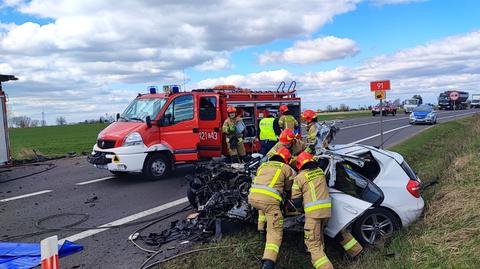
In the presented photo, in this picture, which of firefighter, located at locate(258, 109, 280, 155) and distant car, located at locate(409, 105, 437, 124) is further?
distant car, located at locate(409, 105, 437, 124)

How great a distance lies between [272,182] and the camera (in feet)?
16.9

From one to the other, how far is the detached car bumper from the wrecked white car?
4.10 metres

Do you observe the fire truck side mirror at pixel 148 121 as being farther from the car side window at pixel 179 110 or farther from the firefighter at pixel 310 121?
the firefighter at pixel 310 121

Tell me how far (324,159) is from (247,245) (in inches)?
65.1

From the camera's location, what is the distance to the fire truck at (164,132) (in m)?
10.3

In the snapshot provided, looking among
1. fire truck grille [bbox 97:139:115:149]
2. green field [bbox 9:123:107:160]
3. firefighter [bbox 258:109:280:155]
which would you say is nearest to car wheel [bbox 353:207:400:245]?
firefighter [bbox 258:109:280:155]

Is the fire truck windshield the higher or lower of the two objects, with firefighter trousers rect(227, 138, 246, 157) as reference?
higher

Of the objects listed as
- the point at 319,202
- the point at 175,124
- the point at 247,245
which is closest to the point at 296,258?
Answer: the point at 247,245

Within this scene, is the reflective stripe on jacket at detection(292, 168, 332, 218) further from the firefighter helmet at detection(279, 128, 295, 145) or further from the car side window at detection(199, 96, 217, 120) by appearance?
the car side window at detection(199, 96, 217, 120)

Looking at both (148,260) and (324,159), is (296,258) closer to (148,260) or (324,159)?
(324,159)

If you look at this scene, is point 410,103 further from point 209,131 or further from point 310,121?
point 310,121

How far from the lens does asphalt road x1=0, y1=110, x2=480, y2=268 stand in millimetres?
5762

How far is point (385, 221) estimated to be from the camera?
5945 mm

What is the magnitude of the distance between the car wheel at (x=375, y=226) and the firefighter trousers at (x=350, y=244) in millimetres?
313
